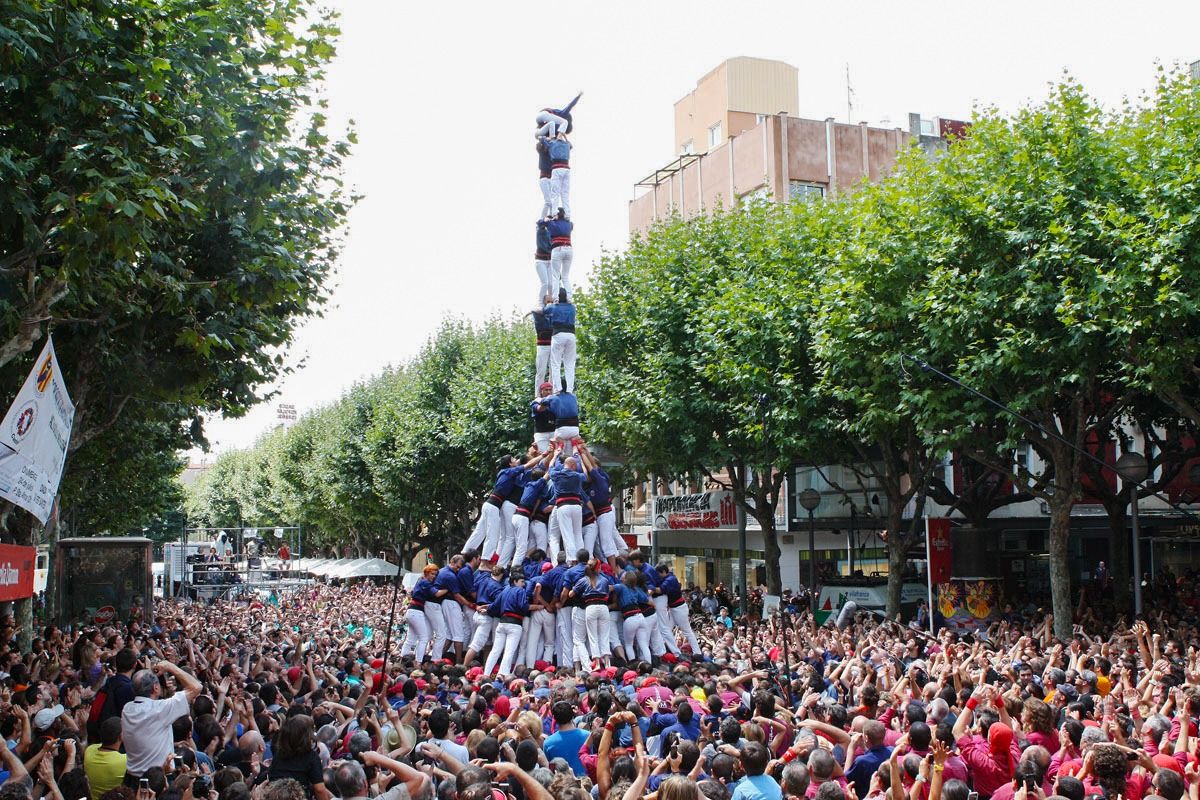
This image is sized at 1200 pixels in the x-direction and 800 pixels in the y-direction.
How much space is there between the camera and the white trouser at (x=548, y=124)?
2375 centimetres

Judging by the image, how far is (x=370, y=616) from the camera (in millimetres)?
27719

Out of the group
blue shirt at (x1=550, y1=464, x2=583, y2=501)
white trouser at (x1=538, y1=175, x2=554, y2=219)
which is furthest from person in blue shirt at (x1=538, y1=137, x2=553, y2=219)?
blue shirt at (x1=550, y1=464, x2=583, y2=501)

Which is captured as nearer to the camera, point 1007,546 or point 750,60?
point 1007,546

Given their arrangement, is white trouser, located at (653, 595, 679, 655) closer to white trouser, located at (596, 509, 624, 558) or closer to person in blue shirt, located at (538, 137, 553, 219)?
white trouser, located at (596, 509, 624, 558)

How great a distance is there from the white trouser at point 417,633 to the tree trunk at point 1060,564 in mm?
11528

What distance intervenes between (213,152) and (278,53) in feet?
7.24

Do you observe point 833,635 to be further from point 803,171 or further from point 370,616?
point 803,171

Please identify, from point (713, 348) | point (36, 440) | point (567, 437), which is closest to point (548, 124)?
point (567, 437)

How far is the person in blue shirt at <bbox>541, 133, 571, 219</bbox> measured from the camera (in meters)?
23.7

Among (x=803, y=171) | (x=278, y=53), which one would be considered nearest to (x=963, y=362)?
(x=278, y=53)

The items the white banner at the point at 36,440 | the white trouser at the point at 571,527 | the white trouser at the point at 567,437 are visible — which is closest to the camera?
the white banner at the point at 36,440

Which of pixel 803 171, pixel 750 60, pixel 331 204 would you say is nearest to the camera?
pixel 331 204

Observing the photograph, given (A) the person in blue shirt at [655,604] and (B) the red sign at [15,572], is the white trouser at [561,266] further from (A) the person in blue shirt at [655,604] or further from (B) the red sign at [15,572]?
(B) the red sign at [15,572]

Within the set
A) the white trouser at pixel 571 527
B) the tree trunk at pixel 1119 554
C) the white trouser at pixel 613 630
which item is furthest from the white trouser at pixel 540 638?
the tree trunk at pixel 1119 554
